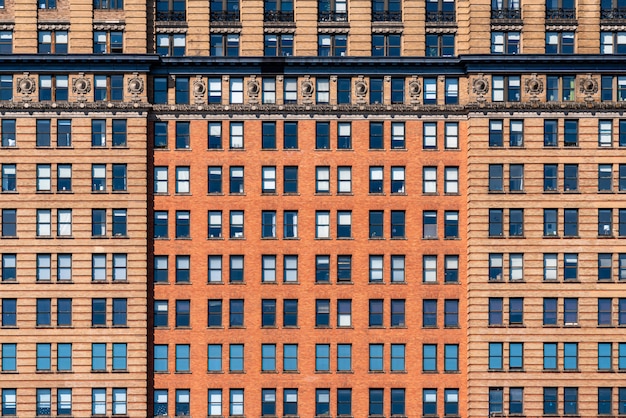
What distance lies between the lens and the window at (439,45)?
308 ft

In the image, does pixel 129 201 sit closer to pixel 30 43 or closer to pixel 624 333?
pixel 30 43

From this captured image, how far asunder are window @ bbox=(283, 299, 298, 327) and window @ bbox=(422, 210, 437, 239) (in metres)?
11.3


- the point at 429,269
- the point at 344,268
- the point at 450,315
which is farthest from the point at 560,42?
the point at 344,268

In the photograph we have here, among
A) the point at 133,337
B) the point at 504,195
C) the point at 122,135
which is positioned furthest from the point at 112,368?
the point at 504,195

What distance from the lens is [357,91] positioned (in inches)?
3679

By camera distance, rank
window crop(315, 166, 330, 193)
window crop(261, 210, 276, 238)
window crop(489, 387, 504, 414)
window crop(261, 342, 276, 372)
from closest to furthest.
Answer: window crop(489, 387, 504, 414), window crop(261, 342, 276, 372), window crop(261, 210, 276, 238), window crop(315, 166, 330, 193)

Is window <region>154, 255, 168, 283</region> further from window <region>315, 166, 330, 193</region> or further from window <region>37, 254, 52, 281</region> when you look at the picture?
window <region>315, 166, 330, 193</region>

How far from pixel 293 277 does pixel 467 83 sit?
20193mm

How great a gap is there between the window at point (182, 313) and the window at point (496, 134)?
26334 mm

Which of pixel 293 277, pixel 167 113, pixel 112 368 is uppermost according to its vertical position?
pixel 167 113

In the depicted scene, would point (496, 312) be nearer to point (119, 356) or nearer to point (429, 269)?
point (429, 269)

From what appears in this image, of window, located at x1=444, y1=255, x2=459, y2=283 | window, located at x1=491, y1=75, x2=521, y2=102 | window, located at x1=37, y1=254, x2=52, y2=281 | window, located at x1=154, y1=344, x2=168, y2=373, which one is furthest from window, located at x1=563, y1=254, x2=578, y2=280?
window, located at x1=37, y1=254, x2=52, y2=281

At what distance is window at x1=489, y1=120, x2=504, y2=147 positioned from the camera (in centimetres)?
9256

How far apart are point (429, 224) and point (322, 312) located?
34.9ft
